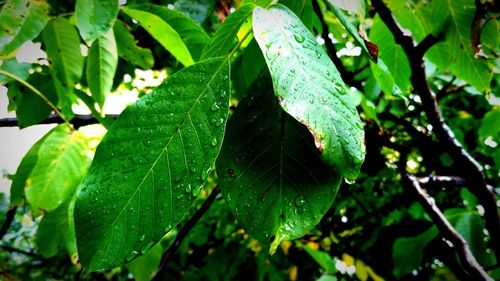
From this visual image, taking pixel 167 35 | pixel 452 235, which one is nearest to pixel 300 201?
pixel 167 35

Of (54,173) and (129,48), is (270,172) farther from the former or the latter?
(129,48)

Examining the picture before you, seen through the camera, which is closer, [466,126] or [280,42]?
[280,42]

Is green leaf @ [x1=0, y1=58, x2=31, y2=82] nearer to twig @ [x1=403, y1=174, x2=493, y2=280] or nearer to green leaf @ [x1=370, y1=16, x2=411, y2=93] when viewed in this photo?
green leaf @ [x1=370, y1=16, x2=411, y2=93]

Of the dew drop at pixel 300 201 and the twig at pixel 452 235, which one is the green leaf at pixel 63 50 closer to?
the dew drop at pixel 300 201

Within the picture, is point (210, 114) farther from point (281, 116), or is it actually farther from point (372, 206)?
point (372, 206)

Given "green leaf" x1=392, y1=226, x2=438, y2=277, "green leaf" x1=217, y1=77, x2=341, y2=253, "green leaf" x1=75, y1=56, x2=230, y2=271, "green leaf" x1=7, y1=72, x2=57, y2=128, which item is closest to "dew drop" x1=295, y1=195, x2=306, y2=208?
"green leaf" x1=217, y1=77, x2=341, y2=253

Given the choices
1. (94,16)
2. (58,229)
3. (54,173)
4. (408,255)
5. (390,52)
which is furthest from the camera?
(408,255)

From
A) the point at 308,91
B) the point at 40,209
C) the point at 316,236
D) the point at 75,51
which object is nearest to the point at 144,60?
the point at 75,51
